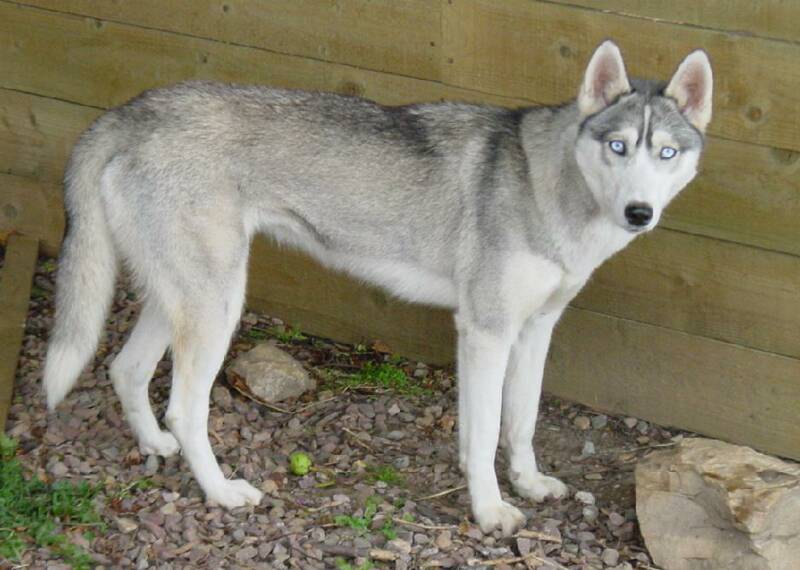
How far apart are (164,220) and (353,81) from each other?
4.36 ft

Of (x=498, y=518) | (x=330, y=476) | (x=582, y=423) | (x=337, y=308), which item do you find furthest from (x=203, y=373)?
(x=582, y=423)

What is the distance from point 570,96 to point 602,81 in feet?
2.46

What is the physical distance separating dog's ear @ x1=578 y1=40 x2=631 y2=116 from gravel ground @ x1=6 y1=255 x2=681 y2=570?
1.48 meters

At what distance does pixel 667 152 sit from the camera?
399cm

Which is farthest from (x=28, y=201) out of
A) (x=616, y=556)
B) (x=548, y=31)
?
(x=616, y=556)

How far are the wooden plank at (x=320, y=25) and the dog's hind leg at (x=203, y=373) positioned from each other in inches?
49.9

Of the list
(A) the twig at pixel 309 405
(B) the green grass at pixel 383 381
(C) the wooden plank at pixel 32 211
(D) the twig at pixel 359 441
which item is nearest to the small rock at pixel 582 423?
(B) the green grass at pixel 383 381

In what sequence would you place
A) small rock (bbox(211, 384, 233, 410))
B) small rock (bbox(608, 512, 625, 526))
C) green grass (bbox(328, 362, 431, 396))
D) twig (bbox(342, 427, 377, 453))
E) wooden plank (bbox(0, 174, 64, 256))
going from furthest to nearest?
1. wooden plank (bbox(0, 174, 64, 256))
2. green grass (bbox(328, 362, 431, 396))
3. small rock (bbox(211, 384, 233, 410))
4. twig (bbox(342, 427, 377, 453))
5. small rock (bbox(608, 512, 625, 526))

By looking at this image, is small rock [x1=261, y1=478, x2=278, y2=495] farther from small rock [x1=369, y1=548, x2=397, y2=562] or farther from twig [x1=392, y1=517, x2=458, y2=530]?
small rock [x1=369, y1=548, x2=397, y2=562]

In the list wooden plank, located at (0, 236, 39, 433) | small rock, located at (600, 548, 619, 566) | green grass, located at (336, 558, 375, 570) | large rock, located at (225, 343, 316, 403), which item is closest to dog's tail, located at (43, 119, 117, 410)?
wooden plank, located at (0, 236, 39, 433)

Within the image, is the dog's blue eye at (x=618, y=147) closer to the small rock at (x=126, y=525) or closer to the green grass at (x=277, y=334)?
the small rock at (x=126, y=525)

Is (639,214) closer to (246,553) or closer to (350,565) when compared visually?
(350,565)

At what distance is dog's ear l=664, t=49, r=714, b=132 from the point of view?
3996mm

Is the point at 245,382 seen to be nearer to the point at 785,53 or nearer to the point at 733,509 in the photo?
the point at 733,509
